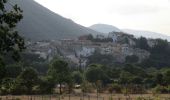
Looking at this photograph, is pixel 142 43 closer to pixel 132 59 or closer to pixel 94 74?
pixel 132 59

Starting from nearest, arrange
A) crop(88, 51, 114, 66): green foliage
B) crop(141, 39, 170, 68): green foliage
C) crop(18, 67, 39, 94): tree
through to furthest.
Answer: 1. crop(18, 67, 39, 94): tree
2. crop(141, 39, 170, 68): green foliage
3. crop(88, 51, 114, 66): green foliage

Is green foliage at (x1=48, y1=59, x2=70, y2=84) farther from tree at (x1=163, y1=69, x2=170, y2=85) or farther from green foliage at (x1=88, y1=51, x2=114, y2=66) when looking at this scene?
green foliage at (x1=88, y1=51, x2=114, y2=66)

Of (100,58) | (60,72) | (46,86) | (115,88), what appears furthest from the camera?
(100,58)

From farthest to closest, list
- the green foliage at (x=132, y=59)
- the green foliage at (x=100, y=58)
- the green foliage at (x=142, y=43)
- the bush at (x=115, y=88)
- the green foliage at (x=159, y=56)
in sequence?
1. the green foliage at (x=142, y=43)
2. the green foliage at (x=132, y=59)
3. the green foliage at (x=100, y=58)
4. the green foliage at (x=159, y=56)
5. the bush at (x=115, y=88)

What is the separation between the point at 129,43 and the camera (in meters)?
160

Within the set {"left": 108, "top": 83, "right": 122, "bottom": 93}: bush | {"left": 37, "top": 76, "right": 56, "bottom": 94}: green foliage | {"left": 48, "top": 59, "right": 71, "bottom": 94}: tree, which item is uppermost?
{"left": 48, "top": 59, "right": 71, "bottom": 94}: tree

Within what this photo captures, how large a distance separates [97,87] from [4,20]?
55.1m

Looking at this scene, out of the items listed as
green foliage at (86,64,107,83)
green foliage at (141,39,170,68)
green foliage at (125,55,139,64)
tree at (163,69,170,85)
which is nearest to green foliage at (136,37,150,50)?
green foliage at (141,39,170,68)

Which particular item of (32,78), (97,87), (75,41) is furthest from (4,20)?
(75,41)

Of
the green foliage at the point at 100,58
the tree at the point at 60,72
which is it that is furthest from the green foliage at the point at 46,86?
the green foliage at the point at 100,58

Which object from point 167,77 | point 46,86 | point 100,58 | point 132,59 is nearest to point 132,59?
point 132,59

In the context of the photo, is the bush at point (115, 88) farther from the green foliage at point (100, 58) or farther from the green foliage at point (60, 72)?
the green foliage at point (100, 58)

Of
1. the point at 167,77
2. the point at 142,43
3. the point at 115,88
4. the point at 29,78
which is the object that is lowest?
the point at 115,88

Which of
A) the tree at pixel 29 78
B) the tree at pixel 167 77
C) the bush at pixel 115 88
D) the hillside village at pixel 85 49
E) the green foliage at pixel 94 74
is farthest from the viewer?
the hillside village at pixel 85 49
